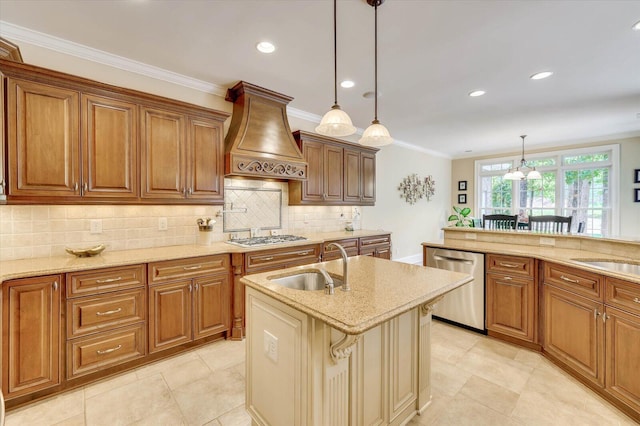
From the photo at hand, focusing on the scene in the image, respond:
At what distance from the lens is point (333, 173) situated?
417cm

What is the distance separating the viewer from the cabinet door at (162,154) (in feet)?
8.39

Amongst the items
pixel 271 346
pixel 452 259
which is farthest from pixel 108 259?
pixel 452 259

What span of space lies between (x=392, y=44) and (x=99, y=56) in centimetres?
263

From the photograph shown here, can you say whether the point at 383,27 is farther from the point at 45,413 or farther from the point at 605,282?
the point at 45,413

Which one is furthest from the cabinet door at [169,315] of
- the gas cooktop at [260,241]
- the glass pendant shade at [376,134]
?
the glass pendant shade at [376,134]

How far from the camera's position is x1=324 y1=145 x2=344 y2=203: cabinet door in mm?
4078

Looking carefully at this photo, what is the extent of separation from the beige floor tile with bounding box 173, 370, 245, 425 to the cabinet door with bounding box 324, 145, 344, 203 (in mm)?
2536

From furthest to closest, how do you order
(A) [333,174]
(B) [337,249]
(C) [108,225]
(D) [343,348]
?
(A) [333,174], (B) [337,249], (C) [108,225], (D) [343,348]

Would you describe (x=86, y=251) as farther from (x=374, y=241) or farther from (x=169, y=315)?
(x=374, y=241)

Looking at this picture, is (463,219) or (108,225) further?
(463,219)

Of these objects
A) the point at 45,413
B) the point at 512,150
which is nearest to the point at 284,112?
the point at 45,413

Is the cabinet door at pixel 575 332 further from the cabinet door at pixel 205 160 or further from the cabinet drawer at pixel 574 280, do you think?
the cabinet door at pixel 205 160

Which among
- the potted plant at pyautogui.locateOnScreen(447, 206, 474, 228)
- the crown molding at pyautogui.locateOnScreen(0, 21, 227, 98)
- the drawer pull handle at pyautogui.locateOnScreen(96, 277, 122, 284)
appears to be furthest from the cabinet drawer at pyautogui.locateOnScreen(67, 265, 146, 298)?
the potted plant at pyautogui.locateOnScreen(447, 206, 474, 228)

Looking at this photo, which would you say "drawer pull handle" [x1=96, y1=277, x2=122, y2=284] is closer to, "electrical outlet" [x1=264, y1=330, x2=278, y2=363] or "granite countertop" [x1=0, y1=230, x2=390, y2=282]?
"granite countertop" [x1=0, y1=230, x2=390, y2=282]
